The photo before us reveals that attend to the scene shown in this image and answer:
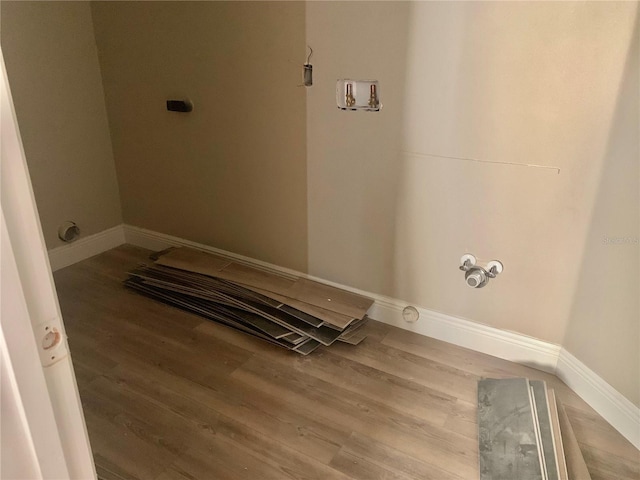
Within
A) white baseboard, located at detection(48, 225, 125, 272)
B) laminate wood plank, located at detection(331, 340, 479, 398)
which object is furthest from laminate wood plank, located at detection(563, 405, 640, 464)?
white baseboard, located at detection(48, 225, 125, 272)

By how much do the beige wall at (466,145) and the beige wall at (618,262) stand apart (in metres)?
0.04

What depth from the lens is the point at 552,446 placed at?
1.66m

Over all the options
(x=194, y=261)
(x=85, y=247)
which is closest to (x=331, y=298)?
(x=194, y=261)

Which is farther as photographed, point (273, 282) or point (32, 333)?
point (273, 282)

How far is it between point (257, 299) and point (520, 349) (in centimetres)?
125

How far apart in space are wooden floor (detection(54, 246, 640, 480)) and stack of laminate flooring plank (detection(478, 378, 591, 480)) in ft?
0.20

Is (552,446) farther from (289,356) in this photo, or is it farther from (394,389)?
(289,356)

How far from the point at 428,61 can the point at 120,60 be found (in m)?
1.88

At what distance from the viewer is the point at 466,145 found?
207 centimetres

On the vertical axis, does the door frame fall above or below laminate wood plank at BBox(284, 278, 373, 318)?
above

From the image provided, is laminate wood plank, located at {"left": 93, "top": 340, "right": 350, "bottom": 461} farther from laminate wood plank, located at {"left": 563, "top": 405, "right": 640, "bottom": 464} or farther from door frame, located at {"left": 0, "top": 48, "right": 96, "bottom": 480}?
door frame, located at {"left": 0, "top": 48, "right": 96, "bottom": 480}

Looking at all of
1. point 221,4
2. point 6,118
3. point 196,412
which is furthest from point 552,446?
point 221,4

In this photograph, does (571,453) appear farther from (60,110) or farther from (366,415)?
(60,110)

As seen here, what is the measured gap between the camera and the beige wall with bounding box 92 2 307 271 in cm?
246
